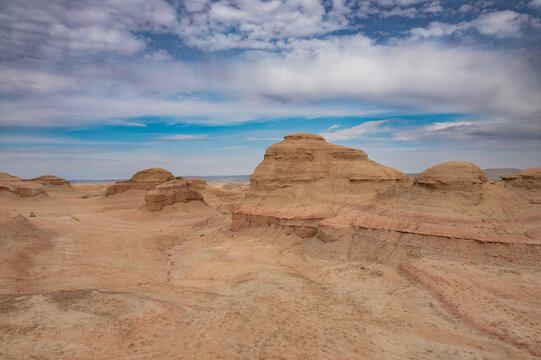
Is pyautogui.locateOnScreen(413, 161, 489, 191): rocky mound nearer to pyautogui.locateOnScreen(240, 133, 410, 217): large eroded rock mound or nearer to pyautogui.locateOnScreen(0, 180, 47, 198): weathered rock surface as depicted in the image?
pyautogui.locateOnScreen(240, 133, 410, 217): large eroded rock mound

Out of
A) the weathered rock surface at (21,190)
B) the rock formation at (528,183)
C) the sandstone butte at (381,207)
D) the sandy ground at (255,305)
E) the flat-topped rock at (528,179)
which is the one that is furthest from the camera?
the weathered rock surface at (21,190)

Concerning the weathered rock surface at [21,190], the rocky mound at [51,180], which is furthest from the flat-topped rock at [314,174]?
the rocky mound at [51,180]

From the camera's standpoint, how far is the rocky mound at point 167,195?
102 feet

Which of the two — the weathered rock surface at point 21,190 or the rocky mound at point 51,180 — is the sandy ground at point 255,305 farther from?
the rocky mound at point 51,180

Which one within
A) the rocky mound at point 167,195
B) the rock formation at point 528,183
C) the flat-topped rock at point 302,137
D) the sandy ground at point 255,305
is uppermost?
the flat-topped rock at point 302,137

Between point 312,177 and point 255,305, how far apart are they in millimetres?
12209

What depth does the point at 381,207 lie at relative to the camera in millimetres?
17047

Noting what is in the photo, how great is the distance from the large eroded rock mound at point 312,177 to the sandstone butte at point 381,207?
0.22 feet

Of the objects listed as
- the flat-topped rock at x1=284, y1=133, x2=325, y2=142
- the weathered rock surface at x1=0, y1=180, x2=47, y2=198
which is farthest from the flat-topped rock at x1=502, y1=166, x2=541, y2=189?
the weathered rock surface at x1=0, y1=180, x2=47, y2=198

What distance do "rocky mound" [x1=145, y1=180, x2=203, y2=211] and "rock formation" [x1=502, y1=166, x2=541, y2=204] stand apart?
28.2 meters

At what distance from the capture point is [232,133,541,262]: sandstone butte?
1288 cm

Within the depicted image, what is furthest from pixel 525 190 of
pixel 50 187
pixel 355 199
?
pixel 50 187

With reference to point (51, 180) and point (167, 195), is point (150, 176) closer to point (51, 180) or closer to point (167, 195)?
point (167, 195)

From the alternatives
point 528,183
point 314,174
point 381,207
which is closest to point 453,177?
point 381,207
